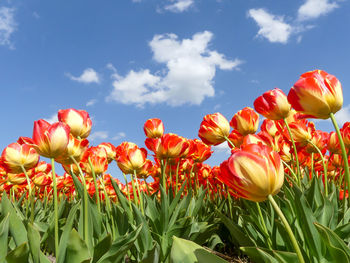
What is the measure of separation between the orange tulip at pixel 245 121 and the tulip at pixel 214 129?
0.25ft

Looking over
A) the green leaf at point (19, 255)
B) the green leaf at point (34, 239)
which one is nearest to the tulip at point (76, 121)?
the green leaf at point (34, 239)

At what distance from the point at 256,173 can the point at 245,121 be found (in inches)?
60.1

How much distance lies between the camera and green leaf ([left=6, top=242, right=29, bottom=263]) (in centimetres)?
109

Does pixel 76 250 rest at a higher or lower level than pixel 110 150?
lower

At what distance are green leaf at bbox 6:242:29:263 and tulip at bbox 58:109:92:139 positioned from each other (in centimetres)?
87

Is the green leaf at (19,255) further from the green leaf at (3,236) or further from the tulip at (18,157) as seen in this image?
the tulip at (18,157)

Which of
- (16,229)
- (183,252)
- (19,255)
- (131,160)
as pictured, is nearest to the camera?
(183,252)

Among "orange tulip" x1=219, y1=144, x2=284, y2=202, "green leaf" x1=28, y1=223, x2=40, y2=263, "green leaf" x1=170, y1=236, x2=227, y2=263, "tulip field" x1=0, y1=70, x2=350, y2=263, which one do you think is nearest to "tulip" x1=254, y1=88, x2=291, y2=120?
"tulip field" x1=0, y1=70, x2=350, y2=263

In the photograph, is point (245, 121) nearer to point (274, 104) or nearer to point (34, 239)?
point (274, 104)

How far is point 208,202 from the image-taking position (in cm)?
316

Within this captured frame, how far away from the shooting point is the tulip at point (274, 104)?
1.98m

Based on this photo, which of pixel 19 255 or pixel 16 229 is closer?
pixel 19 255

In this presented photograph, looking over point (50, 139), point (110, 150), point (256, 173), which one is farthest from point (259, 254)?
point (110, 150)

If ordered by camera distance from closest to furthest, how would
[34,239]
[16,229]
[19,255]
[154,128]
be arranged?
[19,255], [34,239], [16,229], [154,128]
